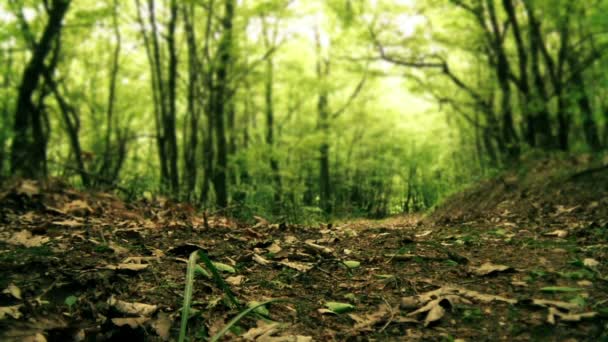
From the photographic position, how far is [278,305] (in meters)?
1.84

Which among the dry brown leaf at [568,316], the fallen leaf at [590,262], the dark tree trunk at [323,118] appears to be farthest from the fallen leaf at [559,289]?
the dark tree trunk at [323,118]

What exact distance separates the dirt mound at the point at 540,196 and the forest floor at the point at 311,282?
0.70 meters

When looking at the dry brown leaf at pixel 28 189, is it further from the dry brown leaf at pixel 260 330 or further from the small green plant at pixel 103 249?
the dry brown leaf at pixel 260 330

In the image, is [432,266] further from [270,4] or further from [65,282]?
[270,4]

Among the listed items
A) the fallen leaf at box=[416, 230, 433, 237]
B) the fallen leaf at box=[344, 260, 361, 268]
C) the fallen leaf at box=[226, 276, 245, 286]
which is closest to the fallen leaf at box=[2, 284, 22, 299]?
the fallen leaf at box=[226, 276, 245, 286]

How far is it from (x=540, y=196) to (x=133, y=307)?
481 cm

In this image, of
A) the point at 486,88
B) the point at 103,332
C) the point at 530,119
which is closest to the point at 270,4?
the point at 530,119

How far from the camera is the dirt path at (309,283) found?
1551mm

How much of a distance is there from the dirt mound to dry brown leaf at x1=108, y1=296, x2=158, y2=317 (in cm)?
296

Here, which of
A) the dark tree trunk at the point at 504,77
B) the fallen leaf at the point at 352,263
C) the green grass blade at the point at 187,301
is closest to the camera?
the green grass blade at the point at 187,301

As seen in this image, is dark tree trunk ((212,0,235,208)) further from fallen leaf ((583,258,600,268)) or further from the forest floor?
fallen leaf ((583,258,600,268))

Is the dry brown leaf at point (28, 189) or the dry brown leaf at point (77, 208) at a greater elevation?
the dry brown leaf at point (28, 189)

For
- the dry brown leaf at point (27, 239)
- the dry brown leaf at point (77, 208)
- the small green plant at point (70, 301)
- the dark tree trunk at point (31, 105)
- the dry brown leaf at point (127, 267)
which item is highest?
the dark tree trunk at point (31, 105)

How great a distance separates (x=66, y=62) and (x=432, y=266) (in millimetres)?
19019
